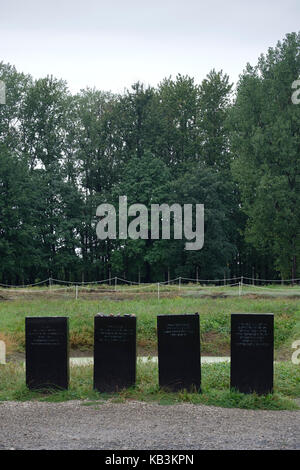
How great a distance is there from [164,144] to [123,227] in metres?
10.6

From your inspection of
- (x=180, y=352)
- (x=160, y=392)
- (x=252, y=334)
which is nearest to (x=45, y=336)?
(x=160, y=392)

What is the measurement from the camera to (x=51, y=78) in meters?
51.4

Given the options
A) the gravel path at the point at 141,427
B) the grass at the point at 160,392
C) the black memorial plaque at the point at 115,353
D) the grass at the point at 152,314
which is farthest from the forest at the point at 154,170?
the gravel path at the point at 141,427

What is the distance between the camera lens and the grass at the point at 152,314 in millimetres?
17766

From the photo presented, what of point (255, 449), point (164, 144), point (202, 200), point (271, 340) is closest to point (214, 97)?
point (164, 144)

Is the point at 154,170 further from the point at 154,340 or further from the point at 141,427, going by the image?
the point at 141,427

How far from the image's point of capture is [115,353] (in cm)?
1073

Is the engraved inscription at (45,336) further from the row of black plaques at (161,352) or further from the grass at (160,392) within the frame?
the grass at (160,392)

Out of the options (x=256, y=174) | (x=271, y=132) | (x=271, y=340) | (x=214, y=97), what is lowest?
(x=271, y=340)

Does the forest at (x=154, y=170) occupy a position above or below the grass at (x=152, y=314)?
above

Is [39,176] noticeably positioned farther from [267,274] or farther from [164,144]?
[267,274]

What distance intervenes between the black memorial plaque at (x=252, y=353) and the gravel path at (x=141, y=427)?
0.85m

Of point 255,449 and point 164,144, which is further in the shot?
point 164,144

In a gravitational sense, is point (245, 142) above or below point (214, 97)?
below
